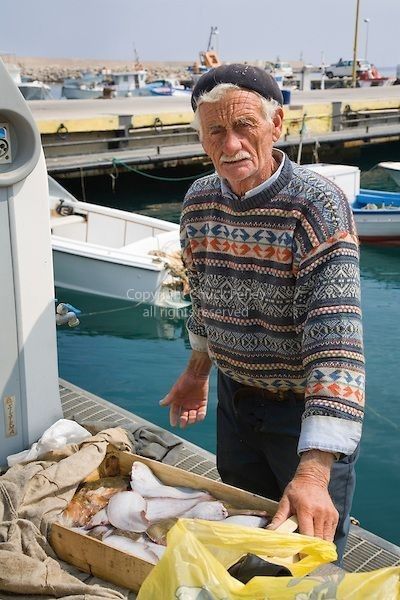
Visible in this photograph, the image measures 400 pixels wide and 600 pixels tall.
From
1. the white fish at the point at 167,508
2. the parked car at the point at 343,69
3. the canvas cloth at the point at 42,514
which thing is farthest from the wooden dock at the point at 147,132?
the parked car at the point at 343,69

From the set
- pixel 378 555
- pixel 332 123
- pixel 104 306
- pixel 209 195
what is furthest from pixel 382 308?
pixel 332 123

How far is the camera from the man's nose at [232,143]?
1986 millimetres

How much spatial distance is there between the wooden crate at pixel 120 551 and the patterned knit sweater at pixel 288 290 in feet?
1.18

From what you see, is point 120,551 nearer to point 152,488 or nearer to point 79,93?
point 152,488

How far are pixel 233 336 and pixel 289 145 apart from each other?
17.9 m

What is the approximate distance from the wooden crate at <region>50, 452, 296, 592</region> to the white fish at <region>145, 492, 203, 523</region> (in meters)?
0.08

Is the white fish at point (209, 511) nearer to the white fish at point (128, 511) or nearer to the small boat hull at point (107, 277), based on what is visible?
the white fish at point (128, 511)

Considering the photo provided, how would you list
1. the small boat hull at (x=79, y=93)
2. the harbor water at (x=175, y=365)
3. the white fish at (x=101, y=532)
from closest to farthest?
1. the white fish at (x=101, y=532)
2. the harbor water at (x=175, y=365)
3. the small boat hull at (x=79, y=93)

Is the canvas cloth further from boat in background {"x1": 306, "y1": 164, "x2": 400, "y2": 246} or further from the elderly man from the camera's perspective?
boat in background {"x1": 306, "y1": 164, "x2": 400, "y2": 246}

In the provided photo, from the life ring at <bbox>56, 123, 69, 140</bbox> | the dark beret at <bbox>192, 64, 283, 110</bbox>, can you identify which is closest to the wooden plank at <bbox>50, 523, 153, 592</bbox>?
the dark beret at <bbox>192, 64, 283, 110</bbox>

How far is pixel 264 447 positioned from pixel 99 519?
65cm

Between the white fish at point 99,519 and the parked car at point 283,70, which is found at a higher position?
the parked car at point 283,70

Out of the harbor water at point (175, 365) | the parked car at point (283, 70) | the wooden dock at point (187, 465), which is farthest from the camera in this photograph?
the parked car at point (283, 70)

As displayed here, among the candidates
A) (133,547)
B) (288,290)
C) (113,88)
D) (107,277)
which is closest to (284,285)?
(288,290)
